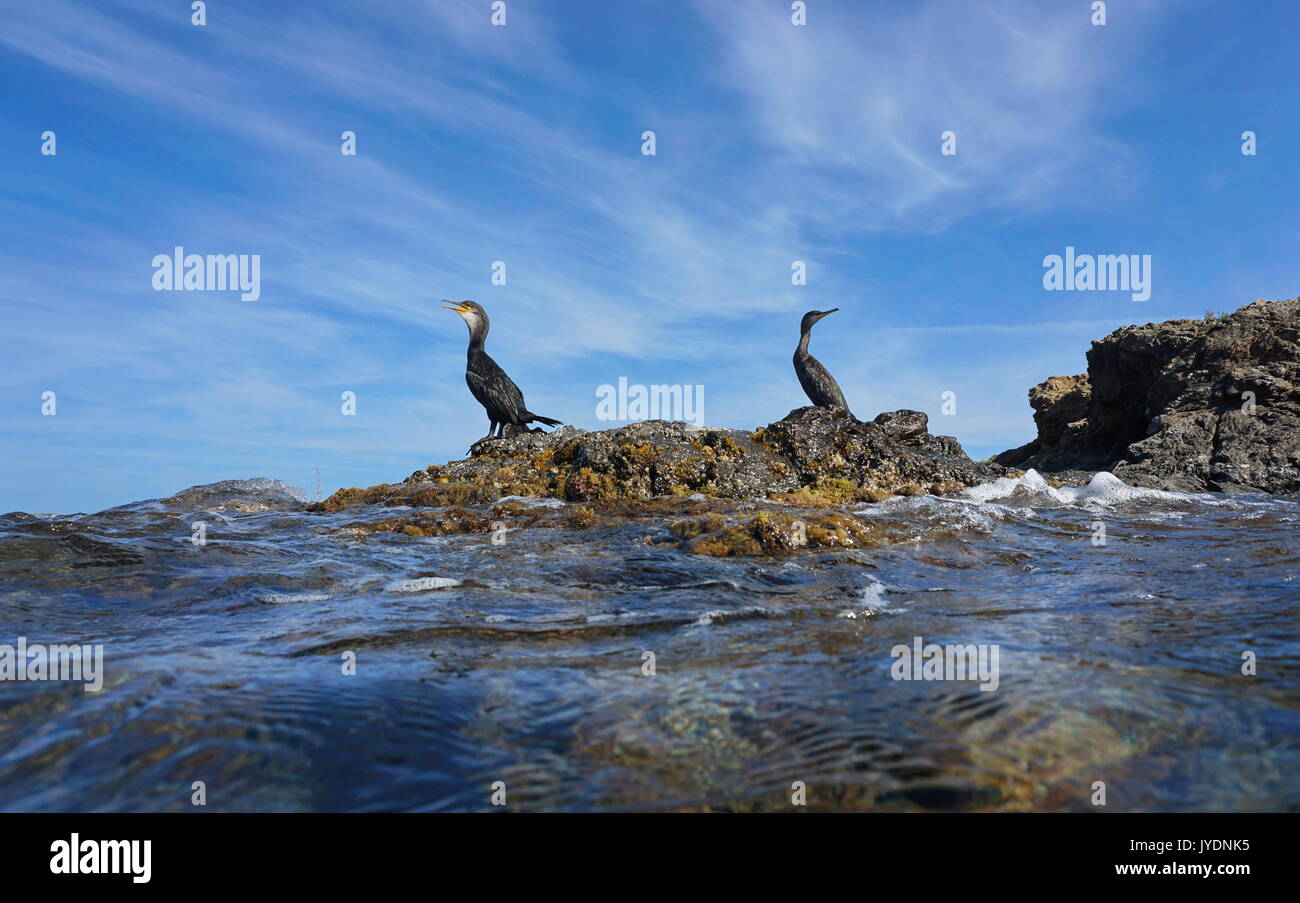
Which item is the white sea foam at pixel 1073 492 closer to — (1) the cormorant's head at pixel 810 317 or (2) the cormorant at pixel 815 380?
(2) the cormorant at pixel 815 380

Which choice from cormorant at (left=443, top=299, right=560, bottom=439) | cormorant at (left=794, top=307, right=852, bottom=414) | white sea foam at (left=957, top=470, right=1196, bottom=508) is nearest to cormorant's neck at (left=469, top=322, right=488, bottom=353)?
cormorant at (left=443, top=299, right=560, bottom=439)

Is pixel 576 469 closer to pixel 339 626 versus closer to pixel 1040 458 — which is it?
pixel 339 626

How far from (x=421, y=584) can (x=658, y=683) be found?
304 centimetres

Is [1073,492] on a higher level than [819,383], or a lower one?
lower

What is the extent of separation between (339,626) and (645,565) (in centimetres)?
235

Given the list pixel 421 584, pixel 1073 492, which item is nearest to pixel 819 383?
pixel 1073 492

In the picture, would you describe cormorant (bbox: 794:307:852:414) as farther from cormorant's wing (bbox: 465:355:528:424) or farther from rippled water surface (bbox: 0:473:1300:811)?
rippled water surface (bbox: 0:473:1300:811)

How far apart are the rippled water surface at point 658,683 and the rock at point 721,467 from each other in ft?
10.3

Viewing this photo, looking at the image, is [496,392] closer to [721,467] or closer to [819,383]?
[721,467]

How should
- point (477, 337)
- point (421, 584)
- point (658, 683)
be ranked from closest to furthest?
point (658, 683) < point (421, 584) < point (477, 337)

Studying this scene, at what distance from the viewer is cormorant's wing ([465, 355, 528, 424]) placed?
14.1 meters

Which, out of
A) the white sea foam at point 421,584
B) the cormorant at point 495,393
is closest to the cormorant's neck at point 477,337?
the cormorant at point 495,393

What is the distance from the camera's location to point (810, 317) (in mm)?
17172

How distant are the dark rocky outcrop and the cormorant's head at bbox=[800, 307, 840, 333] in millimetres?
5853
